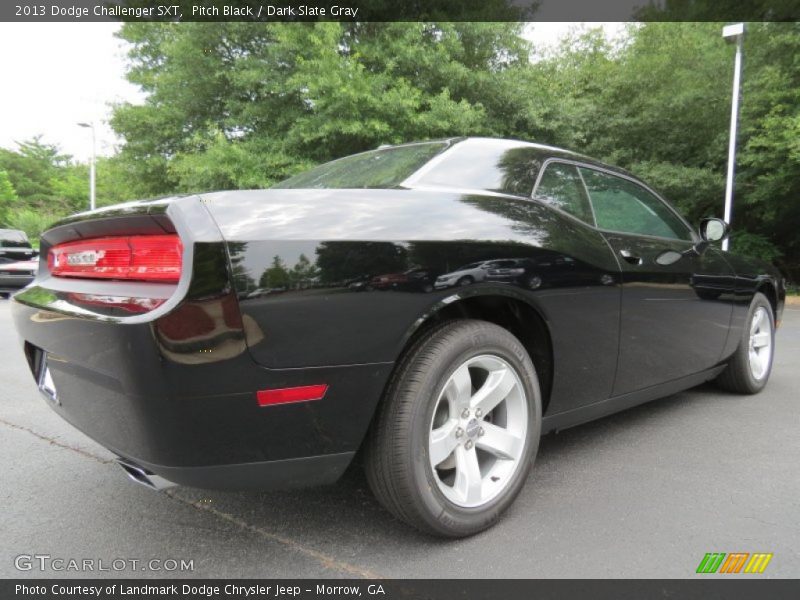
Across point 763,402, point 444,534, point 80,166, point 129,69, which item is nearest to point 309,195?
point 444,534

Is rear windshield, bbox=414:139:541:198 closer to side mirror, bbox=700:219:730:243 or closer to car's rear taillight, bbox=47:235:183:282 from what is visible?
car's rear taillight, bbox=47:235:183:282

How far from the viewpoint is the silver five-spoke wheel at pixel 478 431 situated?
195cm

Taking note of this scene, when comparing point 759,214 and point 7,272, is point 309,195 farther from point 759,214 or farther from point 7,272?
point 759,214

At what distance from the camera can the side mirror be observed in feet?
11.5

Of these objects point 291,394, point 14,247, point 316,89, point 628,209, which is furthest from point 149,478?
point 14,247

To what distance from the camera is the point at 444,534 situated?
191 cm

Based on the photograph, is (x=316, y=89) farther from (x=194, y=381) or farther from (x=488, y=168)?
(x=194, y=381)

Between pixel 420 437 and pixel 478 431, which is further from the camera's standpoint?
pixel 478 431

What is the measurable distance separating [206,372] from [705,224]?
328cm

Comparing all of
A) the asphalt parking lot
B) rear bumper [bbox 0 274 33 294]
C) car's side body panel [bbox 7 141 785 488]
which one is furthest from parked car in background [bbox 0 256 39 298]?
car's side body panel [bbox 7 141 785 488]

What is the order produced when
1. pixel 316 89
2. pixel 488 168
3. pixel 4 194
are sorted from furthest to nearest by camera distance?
pixel 4 194
pixel 316 89
pixel 488 168

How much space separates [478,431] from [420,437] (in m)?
0.33

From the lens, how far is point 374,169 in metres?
2.50

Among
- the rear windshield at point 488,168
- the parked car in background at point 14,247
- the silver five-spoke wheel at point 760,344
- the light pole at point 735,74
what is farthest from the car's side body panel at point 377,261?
the parked car in background at point 14,247
